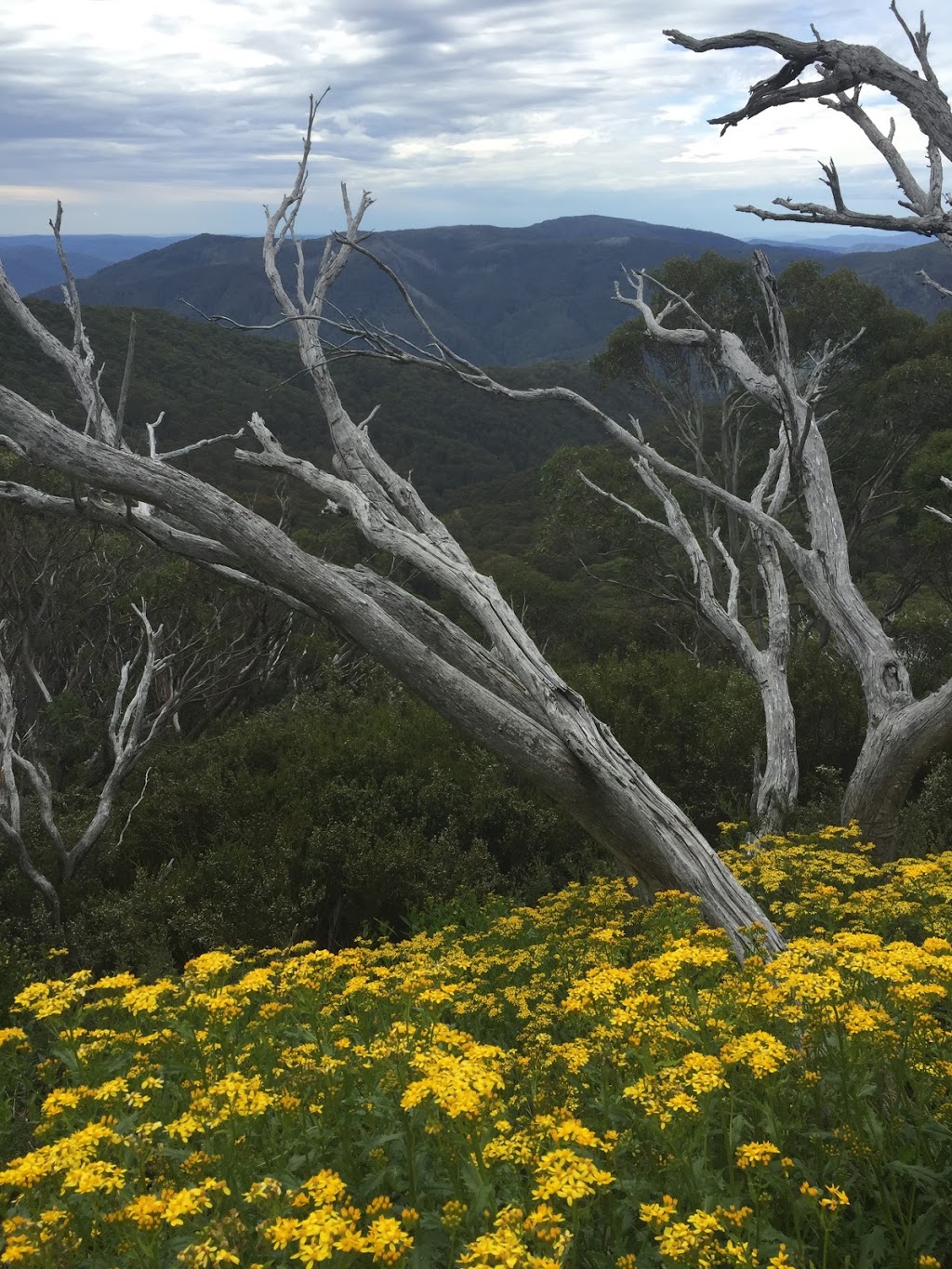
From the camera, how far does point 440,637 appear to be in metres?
5.84

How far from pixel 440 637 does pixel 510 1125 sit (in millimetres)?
3731

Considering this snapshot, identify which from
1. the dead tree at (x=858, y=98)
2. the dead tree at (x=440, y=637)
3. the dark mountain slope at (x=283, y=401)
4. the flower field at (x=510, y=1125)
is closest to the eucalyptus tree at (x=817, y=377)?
the dead tree at (x=858, y=98)

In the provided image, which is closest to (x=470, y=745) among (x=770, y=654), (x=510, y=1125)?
(x=770, y=654)

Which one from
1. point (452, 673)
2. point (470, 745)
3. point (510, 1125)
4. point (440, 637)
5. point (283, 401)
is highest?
point (283, 401)

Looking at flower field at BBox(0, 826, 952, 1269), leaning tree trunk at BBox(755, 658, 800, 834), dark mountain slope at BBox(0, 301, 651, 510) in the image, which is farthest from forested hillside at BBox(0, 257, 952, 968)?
dark mountain slope at BBox(0, 301, 651, 510)

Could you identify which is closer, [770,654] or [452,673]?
[452,673]

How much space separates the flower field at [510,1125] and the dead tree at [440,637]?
1738 millimetres

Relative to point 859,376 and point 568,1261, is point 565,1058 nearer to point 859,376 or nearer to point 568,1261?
point 568,1261

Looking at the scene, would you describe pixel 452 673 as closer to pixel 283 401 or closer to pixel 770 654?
pixel 770 654

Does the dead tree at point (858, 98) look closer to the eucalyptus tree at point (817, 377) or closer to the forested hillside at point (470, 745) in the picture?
the eucalyptus tree at point (817, 377)

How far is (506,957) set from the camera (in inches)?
164

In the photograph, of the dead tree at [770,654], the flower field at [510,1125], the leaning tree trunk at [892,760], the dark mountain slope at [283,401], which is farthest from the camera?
the dark mountain slope at [283,401]

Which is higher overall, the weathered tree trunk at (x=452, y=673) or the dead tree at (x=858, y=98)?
the dead tree at (x=858, y=98)

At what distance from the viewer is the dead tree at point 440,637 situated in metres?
5.08
